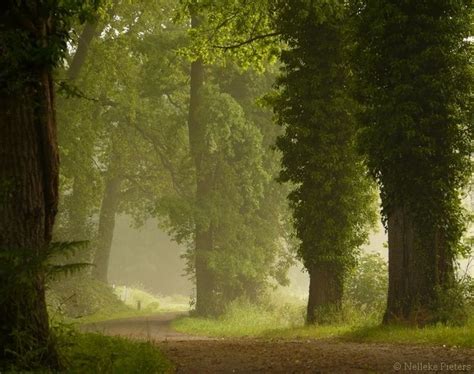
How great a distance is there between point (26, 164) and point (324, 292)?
33.2 feet

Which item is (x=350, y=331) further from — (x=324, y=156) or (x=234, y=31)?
(x=234, y=31)

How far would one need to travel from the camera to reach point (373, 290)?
21688 millimetres

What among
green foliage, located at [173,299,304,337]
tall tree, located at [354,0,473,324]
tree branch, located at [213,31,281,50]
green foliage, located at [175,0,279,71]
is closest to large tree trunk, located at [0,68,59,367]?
tall tree, located at [354,0,473,324]

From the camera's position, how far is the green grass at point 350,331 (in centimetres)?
907

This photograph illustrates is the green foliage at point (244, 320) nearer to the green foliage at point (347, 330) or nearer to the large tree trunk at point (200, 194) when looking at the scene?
the green foliage at point (347, 330)

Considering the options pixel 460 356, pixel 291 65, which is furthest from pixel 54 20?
pixel 291 65

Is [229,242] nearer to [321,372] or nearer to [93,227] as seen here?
[93,227]

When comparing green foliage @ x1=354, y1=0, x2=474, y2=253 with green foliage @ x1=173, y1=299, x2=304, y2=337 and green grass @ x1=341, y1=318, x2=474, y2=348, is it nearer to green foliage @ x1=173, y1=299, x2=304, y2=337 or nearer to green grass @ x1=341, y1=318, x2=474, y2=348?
green grass @ x1=341, y1=318, x2=474, y2=348

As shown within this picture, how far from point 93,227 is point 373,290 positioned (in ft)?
67.2

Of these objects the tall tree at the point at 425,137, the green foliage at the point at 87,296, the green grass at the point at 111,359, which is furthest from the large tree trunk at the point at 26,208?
the green foliage at the point at 87,296

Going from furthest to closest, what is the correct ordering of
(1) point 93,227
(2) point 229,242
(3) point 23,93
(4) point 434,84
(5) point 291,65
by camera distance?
(1) point 93,227 → (2) point 229,242 → (5) point 291,65 → (4) point 434,84 → (3) point 23,93

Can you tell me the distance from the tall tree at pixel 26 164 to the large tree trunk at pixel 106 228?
96.1 feet

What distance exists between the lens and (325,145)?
14.5 m

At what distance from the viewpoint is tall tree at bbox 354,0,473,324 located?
10.8m
